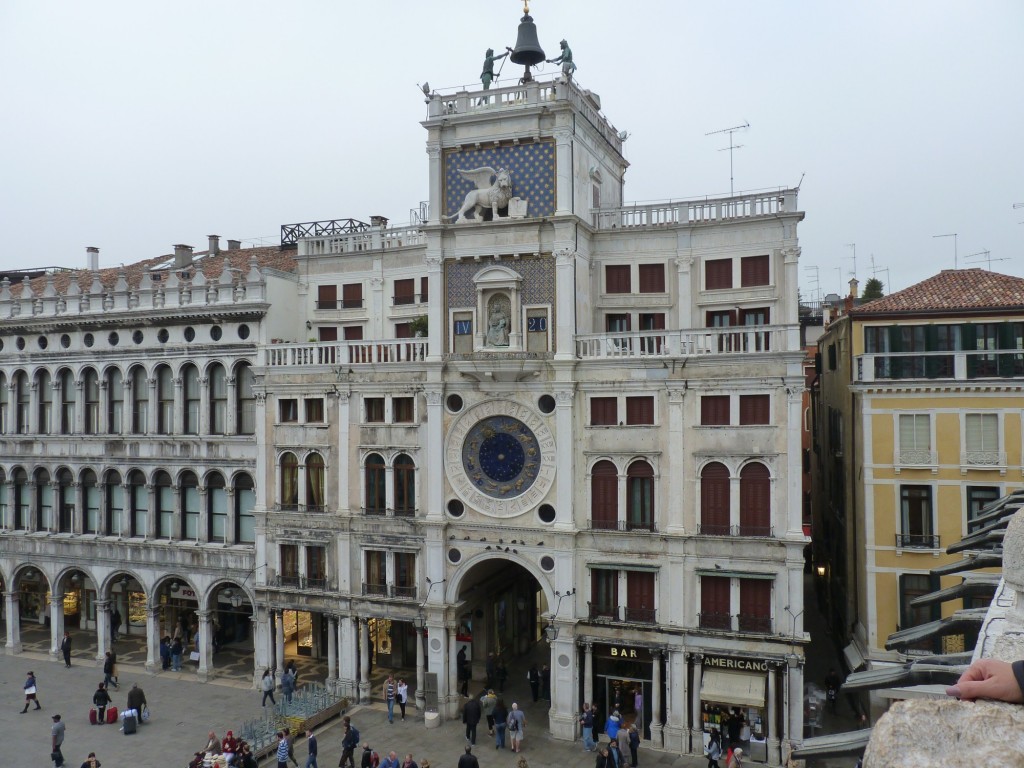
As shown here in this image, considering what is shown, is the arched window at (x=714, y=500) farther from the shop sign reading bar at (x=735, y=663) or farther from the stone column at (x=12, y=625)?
the stone column at (x=12, y=625)

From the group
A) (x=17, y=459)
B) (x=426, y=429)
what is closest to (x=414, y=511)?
(x=426, y=429)

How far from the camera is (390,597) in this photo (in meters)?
33.6

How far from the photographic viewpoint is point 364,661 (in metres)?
33.8

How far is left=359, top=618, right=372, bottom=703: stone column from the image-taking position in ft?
110

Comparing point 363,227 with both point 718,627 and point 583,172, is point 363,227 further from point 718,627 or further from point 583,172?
point 718,627

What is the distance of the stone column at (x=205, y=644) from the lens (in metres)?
36.6

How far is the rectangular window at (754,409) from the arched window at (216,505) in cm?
2440

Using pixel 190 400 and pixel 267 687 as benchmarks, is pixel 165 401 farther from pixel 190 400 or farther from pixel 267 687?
pixel 267 687

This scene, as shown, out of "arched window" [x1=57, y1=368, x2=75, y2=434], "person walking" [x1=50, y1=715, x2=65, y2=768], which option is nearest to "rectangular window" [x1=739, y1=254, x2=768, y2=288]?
"person walking" [x1=50, y1=715, x2=65, y2=768]

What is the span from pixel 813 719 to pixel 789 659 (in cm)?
398

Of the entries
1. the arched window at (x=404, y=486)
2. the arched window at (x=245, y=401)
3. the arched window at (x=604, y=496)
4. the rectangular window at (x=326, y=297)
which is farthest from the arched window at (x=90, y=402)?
the arched window at (x=604, y=496)

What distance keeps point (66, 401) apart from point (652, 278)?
31.0 m

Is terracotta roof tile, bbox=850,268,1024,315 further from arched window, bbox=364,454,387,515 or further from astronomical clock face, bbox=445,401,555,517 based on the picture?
arched window, bbox=364,454,387,515

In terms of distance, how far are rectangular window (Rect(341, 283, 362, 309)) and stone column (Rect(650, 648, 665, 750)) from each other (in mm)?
20983
